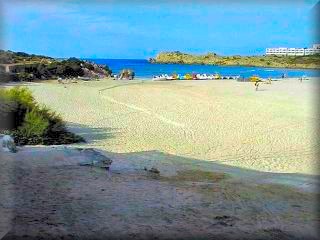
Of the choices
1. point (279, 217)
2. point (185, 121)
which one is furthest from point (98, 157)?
point (185, 121)

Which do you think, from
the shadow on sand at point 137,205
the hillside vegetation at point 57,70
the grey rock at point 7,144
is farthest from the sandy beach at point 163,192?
the hillside vegetation at point 57,70

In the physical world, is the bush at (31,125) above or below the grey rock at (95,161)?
above

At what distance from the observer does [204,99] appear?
23.5 m

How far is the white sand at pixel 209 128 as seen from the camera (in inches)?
397

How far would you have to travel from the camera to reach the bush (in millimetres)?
9031

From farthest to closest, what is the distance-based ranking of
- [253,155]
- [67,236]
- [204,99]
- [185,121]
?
[204,99], [185,121], [253,155], [67,236]

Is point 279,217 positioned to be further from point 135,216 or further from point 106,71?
point 106,71

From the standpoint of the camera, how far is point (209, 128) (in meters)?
14.1

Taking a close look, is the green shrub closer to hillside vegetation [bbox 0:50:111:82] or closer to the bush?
the bush

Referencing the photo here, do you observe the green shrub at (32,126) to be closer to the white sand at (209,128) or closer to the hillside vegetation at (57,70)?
the white sand at (209,128)

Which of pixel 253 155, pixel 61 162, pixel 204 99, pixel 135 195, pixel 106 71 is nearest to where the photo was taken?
pixel 135 195

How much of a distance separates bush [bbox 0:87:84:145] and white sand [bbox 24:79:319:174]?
2.60 feet

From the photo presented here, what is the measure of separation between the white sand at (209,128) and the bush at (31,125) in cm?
79

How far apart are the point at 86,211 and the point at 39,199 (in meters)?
0.52
